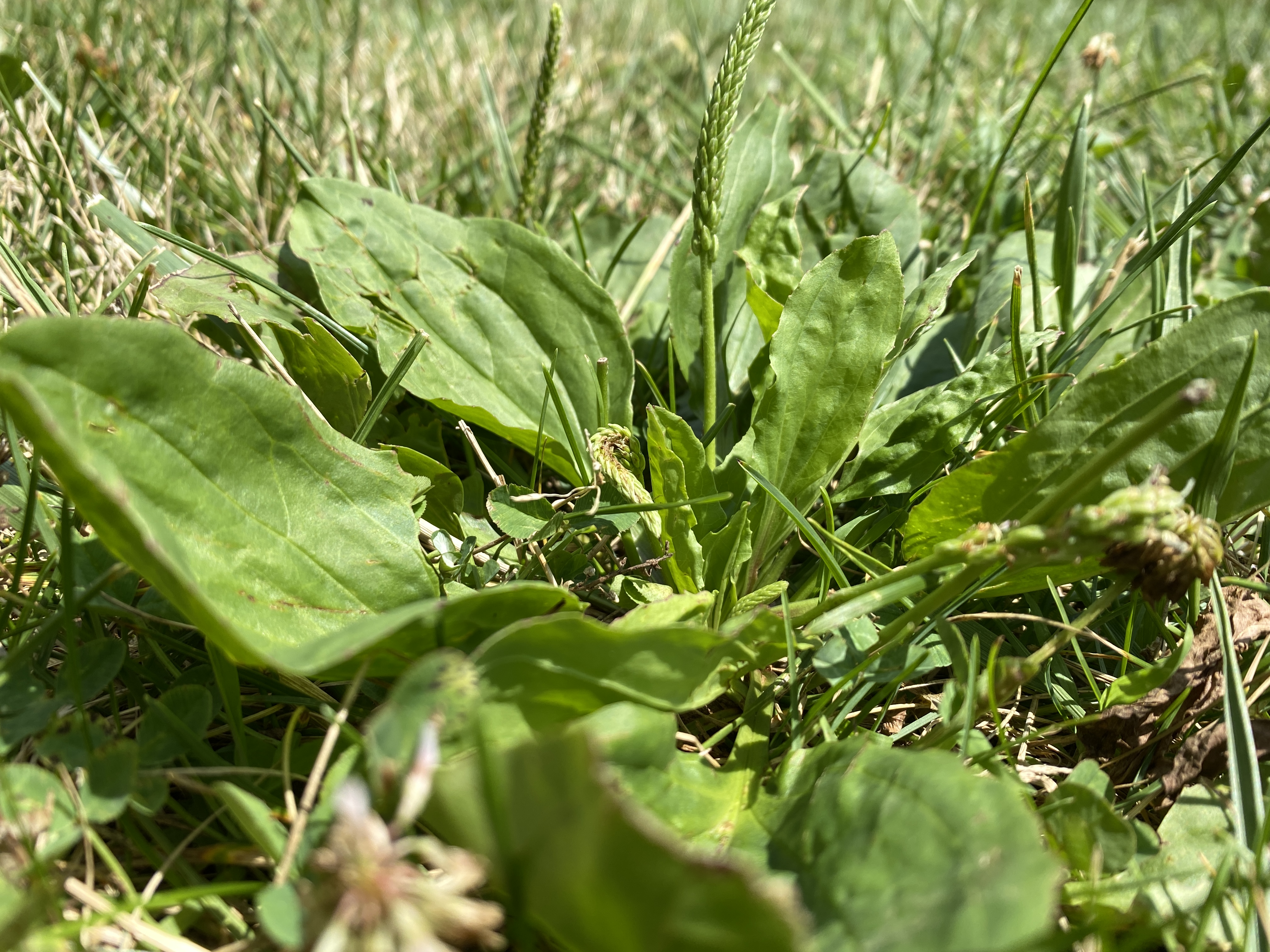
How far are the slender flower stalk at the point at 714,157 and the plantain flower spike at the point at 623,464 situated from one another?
0.56ft

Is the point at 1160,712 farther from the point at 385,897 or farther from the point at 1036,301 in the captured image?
the point at 385,897

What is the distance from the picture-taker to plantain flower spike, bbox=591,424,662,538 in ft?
5.64

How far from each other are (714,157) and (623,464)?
1.90 feet

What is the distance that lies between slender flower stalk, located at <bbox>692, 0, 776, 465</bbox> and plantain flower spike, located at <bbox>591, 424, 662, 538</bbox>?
6.8 inches

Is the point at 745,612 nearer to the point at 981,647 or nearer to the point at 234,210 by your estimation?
the point at 981,647

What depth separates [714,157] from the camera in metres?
1.73

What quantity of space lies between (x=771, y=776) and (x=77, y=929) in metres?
0.92

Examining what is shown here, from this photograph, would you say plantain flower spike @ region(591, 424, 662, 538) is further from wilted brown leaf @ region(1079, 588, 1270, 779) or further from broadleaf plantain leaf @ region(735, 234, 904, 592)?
wilted brown leaf @ region(1079, 588, 1270, 779)

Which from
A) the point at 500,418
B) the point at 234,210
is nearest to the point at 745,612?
the point at 500,418

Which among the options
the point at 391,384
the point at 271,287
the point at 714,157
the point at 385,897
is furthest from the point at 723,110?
the point at 385,897

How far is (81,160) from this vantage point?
2.36 m

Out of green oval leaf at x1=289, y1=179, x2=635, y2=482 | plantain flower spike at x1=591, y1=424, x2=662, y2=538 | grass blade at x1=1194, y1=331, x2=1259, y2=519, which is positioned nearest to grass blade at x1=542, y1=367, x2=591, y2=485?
green oval leaf at x1=289, y1=179, x2=635, y2=482

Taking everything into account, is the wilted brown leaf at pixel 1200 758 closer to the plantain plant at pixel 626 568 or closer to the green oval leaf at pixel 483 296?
the plantain plant at pixel 626 568

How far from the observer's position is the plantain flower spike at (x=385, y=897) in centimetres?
84
